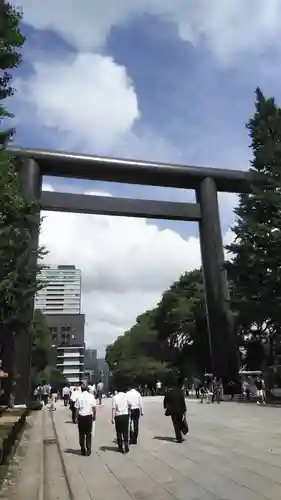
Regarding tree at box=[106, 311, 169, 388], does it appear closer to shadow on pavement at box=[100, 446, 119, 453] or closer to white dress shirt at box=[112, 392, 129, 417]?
shadow on pavement at box=[100, 446, 119, 453]

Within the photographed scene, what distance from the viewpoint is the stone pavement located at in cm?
598

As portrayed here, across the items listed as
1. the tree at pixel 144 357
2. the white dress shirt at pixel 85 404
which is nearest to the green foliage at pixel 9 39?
the white dress shirt at pixel 85 404

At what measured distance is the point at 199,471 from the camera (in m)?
7.23

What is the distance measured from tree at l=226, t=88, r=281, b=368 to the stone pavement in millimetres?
9790

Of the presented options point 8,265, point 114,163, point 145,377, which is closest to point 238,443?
point 8,265

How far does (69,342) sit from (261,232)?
86547 mm

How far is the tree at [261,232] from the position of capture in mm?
22188

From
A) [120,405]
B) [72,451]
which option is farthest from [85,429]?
Answer: [72,451]

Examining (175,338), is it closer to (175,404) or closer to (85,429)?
(175,404)

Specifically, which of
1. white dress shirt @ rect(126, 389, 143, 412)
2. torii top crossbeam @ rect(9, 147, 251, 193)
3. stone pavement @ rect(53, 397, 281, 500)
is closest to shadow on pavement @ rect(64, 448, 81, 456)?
stone pavement @ rect(53, 397, 281, 500)

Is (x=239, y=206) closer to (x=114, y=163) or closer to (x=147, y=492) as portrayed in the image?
(x=114, y=163)

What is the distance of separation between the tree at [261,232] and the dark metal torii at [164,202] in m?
2.53

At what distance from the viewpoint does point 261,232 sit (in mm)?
22922

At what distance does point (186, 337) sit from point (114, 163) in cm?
2343
